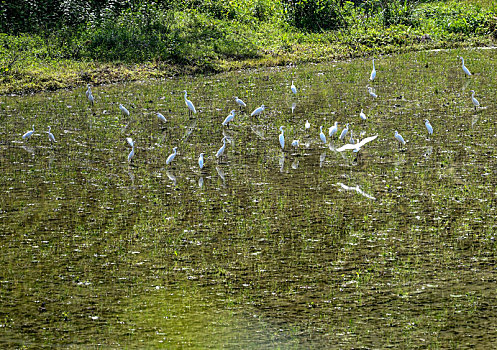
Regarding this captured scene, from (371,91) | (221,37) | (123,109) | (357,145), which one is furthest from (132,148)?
(221,37)

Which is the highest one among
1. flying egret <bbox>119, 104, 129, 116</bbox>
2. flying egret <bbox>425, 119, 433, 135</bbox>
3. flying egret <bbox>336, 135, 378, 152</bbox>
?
flying egret <bbox>425, 119, 433, 135</bbox>

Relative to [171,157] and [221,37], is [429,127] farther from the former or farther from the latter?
[221,37]

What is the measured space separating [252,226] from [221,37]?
1344 centimetres

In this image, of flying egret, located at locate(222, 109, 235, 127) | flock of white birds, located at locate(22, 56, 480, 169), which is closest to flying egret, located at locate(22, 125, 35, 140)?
flock of white birds, located at locate(22, 56, 480, 169)

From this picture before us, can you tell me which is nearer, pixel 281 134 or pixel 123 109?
pixel 281 134

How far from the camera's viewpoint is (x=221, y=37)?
21688 mm

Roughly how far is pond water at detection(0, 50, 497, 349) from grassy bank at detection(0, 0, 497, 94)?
11.9 ft

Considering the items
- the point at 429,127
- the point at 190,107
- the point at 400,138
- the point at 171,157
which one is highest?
the point at 429,127

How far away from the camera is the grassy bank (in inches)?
768

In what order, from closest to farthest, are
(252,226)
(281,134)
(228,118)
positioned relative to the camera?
1. (252,226)
2. (281,134)
3. (228,118)

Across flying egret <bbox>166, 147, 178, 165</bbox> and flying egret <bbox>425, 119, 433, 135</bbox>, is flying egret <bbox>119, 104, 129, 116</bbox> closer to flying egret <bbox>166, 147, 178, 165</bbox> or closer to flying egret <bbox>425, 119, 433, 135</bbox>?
flying egret <bbox>166, 147, 178, 165</bbox>

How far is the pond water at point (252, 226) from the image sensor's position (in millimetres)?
6781

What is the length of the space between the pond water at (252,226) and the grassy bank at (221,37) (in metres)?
3.62

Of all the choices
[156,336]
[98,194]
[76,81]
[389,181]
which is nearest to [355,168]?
[389,181]
